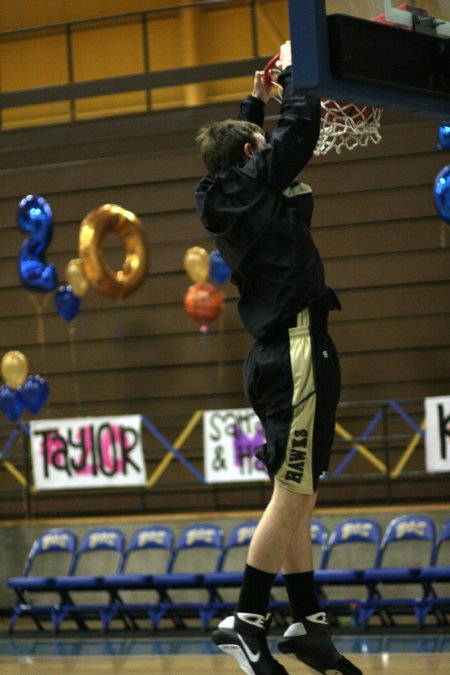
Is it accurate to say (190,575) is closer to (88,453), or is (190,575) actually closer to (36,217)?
(88,453)

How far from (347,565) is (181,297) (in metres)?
3.54

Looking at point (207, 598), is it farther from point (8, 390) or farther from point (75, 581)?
point (8, 390)

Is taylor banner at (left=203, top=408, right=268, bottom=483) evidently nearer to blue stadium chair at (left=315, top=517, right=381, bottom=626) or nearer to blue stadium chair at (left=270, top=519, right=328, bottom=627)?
blue stadium chair at (left=270, top=519, right=328, bottom=627)

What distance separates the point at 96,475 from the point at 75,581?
3.56ft

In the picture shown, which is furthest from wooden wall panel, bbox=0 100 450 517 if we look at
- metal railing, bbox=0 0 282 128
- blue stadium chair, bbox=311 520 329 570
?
blue stadium chair, bbox=311 520 329 570

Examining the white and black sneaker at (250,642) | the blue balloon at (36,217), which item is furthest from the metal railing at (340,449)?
the white and black sneaker at (250,642)

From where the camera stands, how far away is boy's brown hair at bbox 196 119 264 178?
153 inches

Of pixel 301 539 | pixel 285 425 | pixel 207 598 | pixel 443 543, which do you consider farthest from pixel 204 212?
pixel 207 598

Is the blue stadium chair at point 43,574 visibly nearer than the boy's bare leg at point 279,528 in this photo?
No

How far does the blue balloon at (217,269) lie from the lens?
11.4 metres

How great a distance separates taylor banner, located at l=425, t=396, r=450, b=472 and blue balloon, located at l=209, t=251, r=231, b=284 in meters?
2.44

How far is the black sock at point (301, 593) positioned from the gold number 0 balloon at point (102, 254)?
8.03m

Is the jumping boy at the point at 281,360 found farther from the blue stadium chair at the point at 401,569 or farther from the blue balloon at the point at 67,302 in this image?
the blue balloon at the point at 67,302

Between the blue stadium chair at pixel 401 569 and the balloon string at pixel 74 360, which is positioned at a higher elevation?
the balloon string at pixel 74 360
